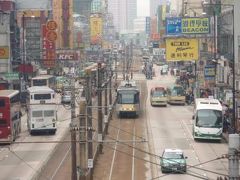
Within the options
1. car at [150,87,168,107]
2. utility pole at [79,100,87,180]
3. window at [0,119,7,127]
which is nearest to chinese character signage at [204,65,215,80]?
car at [150,87,168,107]

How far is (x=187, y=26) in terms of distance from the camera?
5147 cm

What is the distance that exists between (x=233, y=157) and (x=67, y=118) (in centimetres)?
5237

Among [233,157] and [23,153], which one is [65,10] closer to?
[23,153]

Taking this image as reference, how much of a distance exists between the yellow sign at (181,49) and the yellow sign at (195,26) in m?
1.89

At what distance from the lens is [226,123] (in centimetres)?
5419

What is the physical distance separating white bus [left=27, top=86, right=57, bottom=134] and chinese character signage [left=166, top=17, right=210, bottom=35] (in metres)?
10.4

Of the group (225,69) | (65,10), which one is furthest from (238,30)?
(65,10)

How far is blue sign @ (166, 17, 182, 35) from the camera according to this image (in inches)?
2018

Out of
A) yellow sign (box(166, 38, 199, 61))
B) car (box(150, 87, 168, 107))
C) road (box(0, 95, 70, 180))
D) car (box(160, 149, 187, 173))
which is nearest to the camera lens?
car (box(160, 149, 187, 173))

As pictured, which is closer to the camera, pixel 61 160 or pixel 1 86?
pixel 61 160

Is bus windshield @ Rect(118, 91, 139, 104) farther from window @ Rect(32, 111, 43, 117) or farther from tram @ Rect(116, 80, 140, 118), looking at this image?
window @ Rect(32, 111, 43, 117)

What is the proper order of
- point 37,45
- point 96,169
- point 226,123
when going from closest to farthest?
point 96,169 < point 226,123 < point 37,45

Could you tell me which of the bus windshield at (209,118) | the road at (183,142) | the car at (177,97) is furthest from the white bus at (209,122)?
the car at (177,97)

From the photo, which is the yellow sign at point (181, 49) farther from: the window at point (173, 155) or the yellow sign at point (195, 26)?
the window at point (173, 155)
